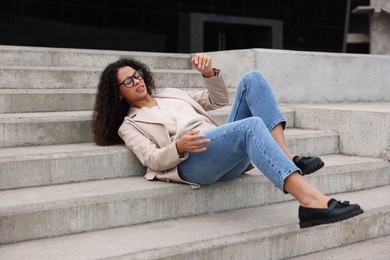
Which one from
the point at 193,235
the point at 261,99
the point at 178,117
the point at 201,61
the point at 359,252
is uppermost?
the point at 201,61

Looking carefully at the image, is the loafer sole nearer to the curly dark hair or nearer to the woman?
the woman

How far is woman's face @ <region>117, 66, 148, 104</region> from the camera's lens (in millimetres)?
3199

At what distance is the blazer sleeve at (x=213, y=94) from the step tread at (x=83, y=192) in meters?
0.56

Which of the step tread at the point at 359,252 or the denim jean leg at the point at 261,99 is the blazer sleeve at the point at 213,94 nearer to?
the denim jean leg at the point at 261,99

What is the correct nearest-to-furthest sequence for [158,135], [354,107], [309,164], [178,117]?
[309,164] < [158,135] < [178,117] < [354,107]

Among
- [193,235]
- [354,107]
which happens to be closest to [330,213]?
[193,235]

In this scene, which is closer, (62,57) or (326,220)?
(326,220)

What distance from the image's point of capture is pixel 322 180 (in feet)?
11.2

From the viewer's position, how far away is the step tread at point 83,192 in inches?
98.8

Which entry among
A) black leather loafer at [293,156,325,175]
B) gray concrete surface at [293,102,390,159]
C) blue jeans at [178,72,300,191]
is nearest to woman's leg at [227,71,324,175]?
blue jeans at [178,72,300,191]

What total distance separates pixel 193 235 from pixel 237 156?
49cm

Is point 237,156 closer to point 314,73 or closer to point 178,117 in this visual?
point 178,117

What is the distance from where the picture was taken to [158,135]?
304 centimetres

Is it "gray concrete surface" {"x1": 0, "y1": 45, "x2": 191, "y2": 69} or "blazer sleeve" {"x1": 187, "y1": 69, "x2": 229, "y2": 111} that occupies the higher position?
"gray concrete surface" {"x1": 0, "y1": 45, "x2": 191, "y2": 69}
